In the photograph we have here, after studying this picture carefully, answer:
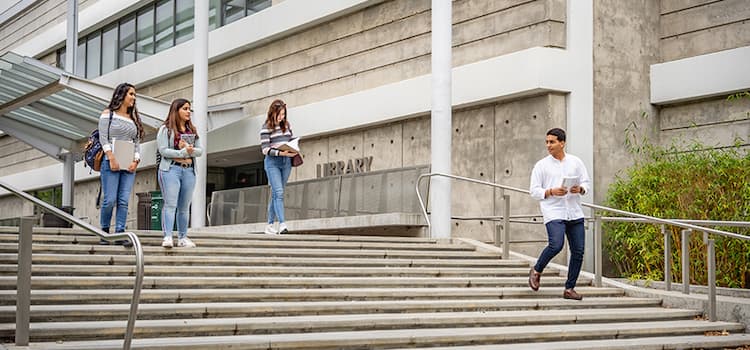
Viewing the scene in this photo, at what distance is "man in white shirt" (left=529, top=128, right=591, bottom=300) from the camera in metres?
10.6

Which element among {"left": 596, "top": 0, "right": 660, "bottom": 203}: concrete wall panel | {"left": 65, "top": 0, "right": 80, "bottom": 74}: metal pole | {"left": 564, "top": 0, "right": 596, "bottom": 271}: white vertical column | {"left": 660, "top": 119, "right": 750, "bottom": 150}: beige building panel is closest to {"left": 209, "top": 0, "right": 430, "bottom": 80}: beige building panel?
{"left": 564, "top": 0, "right": 596, "bottom": 271}: white vertical column

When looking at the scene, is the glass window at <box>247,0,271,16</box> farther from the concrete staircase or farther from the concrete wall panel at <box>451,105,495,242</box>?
the concrete staircase

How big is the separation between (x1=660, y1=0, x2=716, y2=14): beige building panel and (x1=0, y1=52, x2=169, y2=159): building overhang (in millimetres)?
10737

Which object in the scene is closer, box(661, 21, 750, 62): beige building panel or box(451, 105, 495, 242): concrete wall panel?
box(661, 21, 750, 62): beige building panel

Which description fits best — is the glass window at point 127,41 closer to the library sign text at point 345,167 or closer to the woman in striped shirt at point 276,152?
the library sign text at point 345,167

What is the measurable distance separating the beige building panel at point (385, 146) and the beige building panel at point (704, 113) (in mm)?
4958

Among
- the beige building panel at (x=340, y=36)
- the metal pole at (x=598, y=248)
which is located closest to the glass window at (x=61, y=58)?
the beige building panel at (x=340, y=36)

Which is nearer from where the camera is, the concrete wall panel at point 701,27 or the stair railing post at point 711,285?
the stair railing post at point 711,285

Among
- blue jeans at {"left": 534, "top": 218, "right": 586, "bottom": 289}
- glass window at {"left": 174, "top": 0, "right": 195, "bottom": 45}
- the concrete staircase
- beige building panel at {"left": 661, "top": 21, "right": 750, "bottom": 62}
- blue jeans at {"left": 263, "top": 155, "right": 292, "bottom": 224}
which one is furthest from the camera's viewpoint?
glass window at {"left": 174, "top": 0, "right": 195, "bottom": 45}

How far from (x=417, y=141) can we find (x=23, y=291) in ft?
42.4

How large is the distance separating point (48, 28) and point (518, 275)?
2934cm

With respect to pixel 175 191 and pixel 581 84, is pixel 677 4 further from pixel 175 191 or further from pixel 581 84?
pixel 175 191

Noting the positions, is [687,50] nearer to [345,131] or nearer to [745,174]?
[745,174]

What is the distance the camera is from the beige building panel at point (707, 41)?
1666 centimetres
